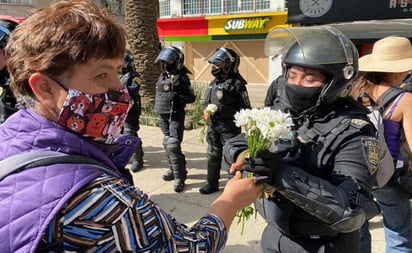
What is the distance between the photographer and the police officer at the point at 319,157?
1.54 m

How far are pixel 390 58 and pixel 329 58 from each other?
1311 millimetres

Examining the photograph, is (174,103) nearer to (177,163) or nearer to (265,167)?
(177,163)

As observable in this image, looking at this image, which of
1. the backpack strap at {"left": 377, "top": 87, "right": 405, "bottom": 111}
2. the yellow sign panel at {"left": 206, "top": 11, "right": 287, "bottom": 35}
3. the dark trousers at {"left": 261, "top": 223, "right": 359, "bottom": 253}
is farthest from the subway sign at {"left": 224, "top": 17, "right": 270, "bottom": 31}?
the dark trousers at {"left": 261, "top": 223, "right": 359, "bottom": 253}

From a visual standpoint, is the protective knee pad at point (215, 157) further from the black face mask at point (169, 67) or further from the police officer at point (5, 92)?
the police officer at point (5, 92)

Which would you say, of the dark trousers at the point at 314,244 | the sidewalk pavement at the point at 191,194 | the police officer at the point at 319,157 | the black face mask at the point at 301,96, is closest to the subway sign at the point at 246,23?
the sidewalk pavement at the point at 191,194

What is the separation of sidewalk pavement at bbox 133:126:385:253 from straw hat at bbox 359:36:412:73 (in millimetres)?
1844

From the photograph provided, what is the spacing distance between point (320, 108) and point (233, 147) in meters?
0.52

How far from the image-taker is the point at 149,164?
596 centimetres

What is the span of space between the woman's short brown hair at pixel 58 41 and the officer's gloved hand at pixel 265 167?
0.80 metres

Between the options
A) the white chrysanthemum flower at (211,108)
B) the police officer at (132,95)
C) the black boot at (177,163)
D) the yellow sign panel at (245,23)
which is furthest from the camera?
the yellow sign panel at (245,23)

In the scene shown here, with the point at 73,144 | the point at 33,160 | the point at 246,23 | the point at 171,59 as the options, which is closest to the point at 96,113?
the point at 73,144

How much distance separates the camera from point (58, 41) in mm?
994

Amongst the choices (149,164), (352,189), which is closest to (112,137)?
(352,189)

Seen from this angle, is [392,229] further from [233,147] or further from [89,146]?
[89,146]
